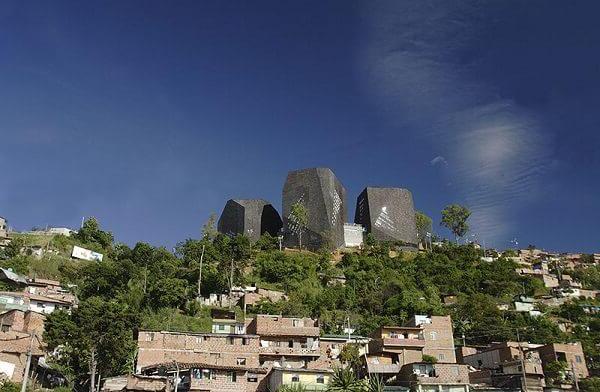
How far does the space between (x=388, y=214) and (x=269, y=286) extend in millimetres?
46015

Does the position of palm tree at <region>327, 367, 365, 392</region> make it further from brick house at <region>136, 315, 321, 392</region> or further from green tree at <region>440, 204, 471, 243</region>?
green tree at <region>440, 204, 471, 243</region>

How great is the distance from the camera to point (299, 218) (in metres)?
108

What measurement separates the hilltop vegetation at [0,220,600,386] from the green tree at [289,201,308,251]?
9083 millimetres

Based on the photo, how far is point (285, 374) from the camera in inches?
1945

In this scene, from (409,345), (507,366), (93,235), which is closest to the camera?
(507,366)

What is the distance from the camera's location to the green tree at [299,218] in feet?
355

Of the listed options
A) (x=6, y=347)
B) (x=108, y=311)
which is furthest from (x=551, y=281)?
(x=6, y=347)

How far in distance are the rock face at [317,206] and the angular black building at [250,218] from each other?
7.49m

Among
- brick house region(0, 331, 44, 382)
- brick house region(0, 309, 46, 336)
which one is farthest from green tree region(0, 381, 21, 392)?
brick house region(0, 309, 46, 336)

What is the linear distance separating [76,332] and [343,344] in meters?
24.8

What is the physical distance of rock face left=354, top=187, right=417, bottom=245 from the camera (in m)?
118

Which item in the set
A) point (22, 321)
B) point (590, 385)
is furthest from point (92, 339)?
point (590, 385)

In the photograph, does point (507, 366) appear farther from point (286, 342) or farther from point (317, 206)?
point (317, 206)

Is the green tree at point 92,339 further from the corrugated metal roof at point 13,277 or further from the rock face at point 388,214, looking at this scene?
the rock face at point 388,214
